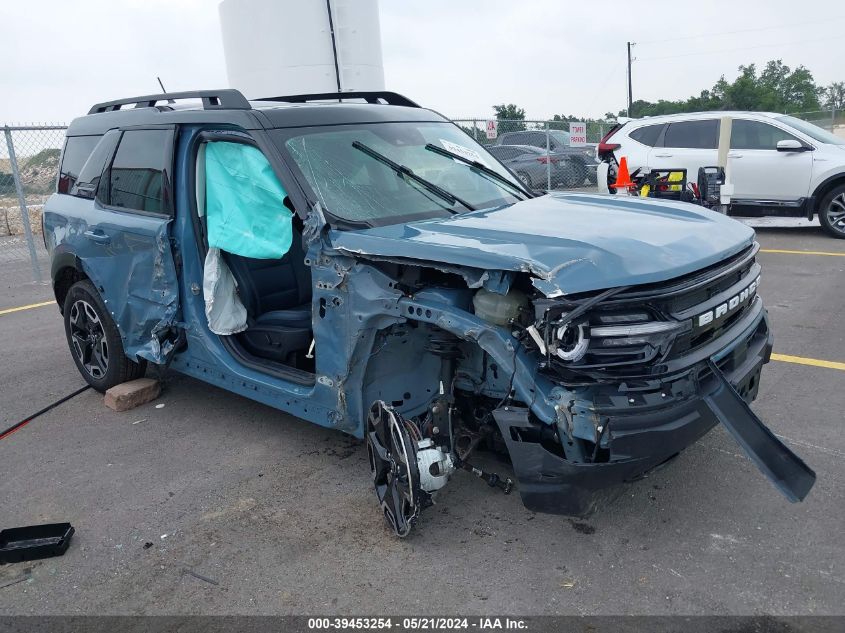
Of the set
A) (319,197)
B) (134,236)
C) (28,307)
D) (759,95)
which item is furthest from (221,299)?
(759,95)

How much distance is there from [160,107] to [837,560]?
456 cm

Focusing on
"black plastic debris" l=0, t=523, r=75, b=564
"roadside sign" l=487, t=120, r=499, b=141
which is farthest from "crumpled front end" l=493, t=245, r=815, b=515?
"roadside sign" l=487, t=120, r=499, b=141

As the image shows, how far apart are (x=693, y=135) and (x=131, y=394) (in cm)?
912

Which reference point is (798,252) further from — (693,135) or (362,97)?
(362,97)

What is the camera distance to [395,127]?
423cm

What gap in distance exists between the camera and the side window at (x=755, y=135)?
396 inches

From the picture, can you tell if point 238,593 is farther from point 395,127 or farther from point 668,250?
point 395,127

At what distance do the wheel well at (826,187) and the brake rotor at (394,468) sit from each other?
29.0 ft

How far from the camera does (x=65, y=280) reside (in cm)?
541

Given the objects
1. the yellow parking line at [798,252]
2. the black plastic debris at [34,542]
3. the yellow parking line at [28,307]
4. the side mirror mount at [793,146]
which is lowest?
the yellow parking line at [798,252]

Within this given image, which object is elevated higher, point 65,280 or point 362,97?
point 362,97

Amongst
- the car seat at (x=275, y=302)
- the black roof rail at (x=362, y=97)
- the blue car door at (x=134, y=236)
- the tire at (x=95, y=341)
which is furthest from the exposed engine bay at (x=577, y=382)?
the tire at (x=95, y=341)

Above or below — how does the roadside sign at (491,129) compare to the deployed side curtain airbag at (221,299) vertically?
above

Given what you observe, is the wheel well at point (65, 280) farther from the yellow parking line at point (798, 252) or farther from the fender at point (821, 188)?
the fender at point (821, 188)
